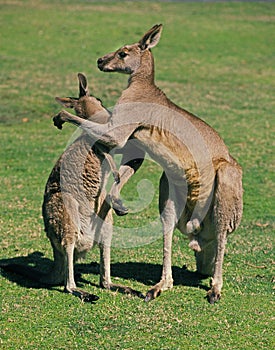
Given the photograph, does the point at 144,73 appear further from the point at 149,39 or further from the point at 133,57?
the point at 149,39

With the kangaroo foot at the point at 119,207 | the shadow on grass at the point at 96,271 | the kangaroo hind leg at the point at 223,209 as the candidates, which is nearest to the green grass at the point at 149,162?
the shadow on grass at the point at 96,271

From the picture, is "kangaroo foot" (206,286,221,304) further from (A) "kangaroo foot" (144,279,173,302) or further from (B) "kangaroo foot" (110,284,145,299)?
(B) "kangaroo foot" (110,284,145,299)

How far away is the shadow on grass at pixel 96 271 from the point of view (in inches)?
217

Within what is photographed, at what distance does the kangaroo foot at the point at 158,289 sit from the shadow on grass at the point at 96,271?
21cm


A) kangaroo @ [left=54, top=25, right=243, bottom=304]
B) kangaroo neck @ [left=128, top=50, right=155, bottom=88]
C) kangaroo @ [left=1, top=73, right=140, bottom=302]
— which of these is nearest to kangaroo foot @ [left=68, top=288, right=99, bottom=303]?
kangaroo @ [left=1, top=73, right=140, bottom=302]

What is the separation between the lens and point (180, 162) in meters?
5.11

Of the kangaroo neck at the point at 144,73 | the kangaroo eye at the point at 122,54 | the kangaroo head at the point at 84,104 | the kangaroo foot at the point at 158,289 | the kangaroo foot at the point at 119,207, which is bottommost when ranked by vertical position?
the kangaroo foot at the point at 158,289

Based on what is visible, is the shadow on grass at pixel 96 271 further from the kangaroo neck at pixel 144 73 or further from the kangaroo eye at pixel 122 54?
the kangaroo eye at pixel 122 54

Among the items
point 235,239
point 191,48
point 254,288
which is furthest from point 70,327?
point 191,48

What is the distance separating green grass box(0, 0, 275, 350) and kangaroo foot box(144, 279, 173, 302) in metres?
0.05

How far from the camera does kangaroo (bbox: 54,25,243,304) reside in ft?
16.7

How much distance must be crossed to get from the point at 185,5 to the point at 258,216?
59.8 ft

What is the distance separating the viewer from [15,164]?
9.59 meters

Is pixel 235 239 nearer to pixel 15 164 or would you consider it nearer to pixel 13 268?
pixel 13 268
